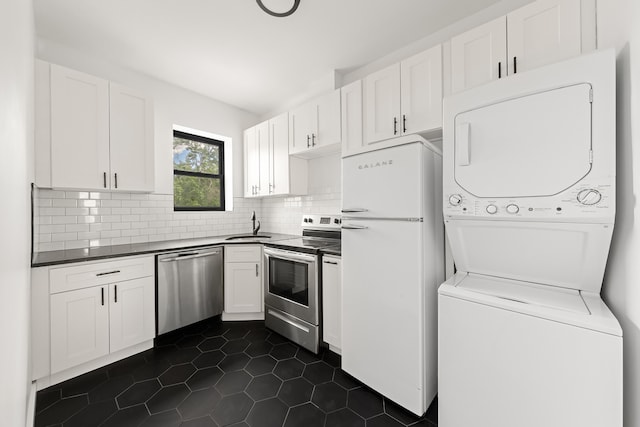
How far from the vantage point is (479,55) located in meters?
1.66

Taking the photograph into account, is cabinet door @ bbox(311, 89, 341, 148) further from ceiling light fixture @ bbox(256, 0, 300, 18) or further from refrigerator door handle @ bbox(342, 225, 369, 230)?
refrigerator door handle @ bbox(342, 225, 369, 230)

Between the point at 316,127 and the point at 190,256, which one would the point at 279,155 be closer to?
the point at 316,127

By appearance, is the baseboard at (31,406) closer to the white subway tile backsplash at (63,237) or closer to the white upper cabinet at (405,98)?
the white subway tile backsplash at (63,237)

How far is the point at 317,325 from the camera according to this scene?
2.15 metres

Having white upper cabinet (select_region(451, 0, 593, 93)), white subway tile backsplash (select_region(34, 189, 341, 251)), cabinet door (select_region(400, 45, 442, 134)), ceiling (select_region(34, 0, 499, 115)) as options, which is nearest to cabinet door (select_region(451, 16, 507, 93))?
white upper cabinet (select_region(451, 0, 593, 93))

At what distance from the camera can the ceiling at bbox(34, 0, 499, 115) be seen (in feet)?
6.06

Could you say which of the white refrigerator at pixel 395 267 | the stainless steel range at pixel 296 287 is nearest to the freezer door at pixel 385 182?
the white refrigerator at pixel 395 267

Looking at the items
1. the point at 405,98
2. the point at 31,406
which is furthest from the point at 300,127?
the point at 31,406

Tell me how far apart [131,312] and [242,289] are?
99 cm

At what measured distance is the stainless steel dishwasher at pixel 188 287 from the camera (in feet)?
7.59

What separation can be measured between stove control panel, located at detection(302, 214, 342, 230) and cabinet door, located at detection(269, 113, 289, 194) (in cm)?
42

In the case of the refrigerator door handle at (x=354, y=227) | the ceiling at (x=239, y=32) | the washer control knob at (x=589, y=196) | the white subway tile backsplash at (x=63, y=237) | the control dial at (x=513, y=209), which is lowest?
the white subway tile backsplash at (x=63, y=237)

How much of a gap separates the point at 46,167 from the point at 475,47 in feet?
10.7

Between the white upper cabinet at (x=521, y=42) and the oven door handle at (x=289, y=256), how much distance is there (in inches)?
66.6
